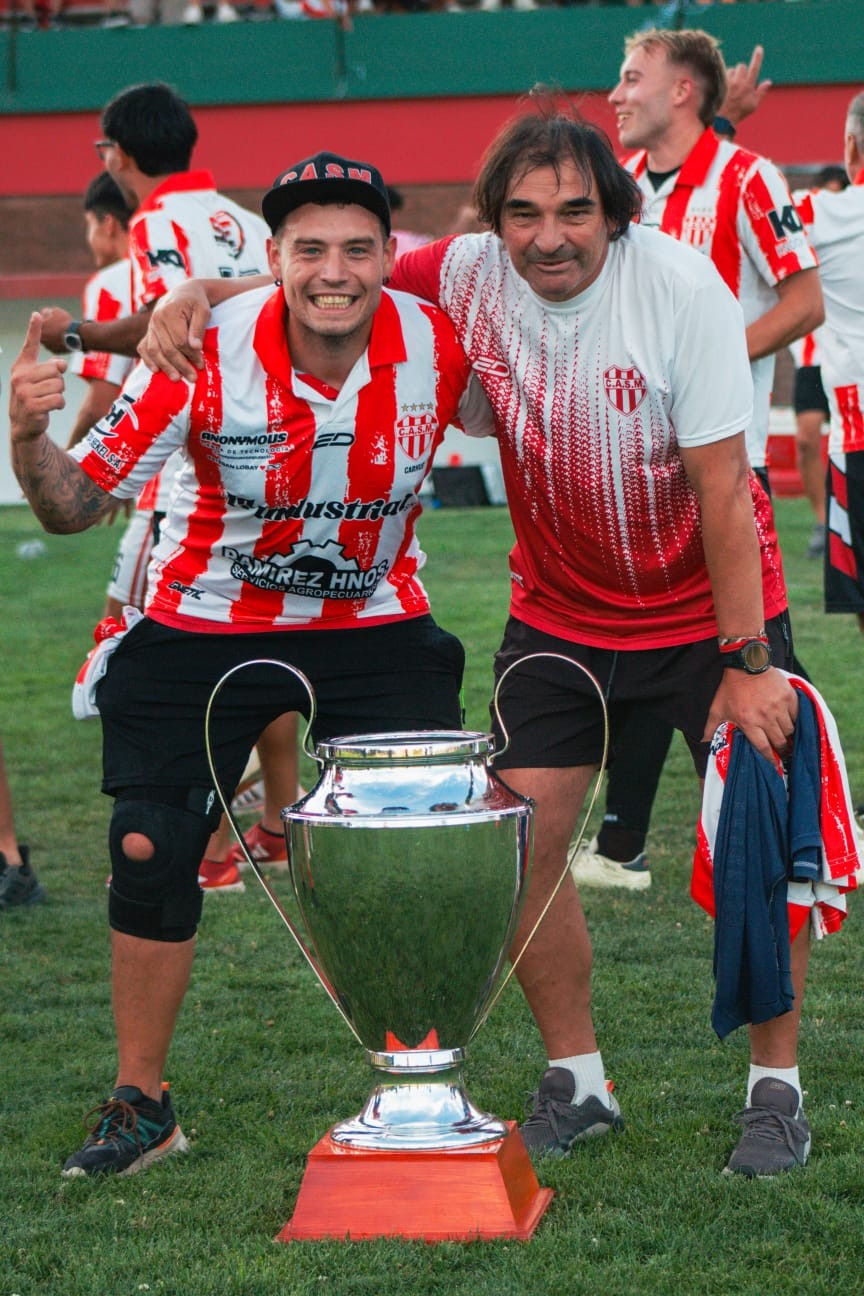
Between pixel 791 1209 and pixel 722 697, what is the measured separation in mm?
905

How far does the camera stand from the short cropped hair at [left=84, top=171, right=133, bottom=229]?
6961 mm

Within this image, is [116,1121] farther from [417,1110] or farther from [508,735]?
[508,735]

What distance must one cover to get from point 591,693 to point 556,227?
0.89 meters

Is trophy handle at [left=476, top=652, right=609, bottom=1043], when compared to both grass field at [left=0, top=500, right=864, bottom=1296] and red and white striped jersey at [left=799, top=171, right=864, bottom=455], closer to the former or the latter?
grass field at [left=0, top=500, right=864, bottom=1296]

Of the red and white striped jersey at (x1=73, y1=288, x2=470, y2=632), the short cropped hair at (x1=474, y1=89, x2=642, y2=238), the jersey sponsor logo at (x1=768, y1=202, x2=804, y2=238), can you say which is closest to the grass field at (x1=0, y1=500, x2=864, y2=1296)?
the red and white striped jersey at (x1=73, y1=288, x2=470, y2=632)

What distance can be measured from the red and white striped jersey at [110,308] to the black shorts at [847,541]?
7.93ft

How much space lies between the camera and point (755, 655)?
3133 millimetres

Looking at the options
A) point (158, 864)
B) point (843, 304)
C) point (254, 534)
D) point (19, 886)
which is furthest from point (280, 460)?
point (843, 304)

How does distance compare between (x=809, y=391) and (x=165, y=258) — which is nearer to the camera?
(x=165, y=258)

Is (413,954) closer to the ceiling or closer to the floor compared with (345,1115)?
closer to the ceiling

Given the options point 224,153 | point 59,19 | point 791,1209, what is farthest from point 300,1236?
point 59,19

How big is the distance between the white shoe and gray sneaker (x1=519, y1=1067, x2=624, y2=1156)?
1.74m

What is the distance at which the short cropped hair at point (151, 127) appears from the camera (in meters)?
5.47

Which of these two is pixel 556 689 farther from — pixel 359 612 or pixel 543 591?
pixel 359 612
